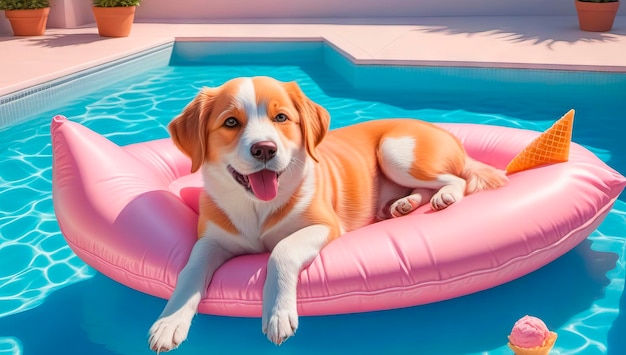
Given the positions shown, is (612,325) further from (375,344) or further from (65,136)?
(65,136)

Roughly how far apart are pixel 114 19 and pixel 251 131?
905cm

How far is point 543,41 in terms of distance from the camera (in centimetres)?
950

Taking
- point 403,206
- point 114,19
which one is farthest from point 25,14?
point 403,206

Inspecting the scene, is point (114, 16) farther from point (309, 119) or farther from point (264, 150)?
point (264, 150)

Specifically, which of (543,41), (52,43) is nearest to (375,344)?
(543,41)

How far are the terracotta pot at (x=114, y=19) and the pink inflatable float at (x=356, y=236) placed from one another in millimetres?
7732

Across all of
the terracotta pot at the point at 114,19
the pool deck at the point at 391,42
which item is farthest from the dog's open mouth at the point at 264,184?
the terracotta pot at the point at 114,19

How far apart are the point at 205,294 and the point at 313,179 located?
0.69 meters

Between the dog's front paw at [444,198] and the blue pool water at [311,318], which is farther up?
the dog's front paw at [444,198]

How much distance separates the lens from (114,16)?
36.0 feet

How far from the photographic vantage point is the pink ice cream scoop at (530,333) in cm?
245

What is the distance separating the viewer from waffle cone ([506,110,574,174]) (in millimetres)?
3816

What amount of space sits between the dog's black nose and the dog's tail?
139 centimetres

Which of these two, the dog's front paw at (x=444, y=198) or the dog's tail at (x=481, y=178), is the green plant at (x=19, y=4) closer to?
the dog's tail at (x=481, y=178)
